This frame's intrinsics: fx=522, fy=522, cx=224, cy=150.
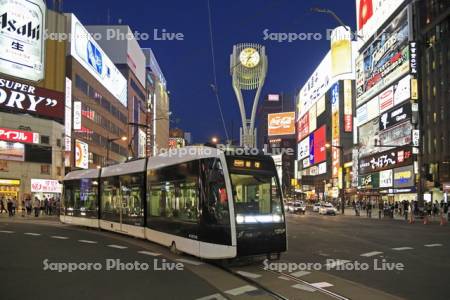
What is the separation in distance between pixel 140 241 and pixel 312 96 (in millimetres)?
127764

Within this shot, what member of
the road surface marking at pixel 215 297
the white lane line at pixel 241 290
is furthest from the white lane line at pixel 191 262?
the road surface marking at pixel 215 297

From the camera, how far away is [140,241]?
2030 centimetres

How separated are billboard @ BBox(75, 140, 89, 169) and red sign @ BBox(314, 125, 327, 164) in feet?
217

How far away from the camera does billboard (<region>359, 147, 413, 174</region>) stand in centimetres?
7550

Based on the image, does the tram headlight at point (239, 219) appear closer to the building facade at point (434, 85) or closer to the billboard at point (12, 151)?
the billboard at point (12, 151)

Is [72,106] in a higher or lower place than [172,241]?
higher

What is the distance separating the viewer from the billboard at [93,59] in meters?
71.9

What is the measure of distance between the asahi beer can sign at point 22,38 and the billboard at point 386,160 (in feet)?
166

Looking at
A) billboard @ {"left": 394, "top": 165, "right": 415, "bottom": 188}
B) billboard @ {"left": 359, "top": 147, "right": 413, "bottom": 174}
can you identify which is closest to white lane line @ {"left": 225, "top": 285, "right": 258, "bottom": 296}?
billboard @ {"left": 394, "top": 165, "right": 415, "bottom": 188}

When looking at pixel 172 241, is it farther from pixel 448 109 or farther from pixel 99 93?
pixel 99 93

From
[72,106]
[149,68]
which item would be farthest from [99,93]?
[149,68]

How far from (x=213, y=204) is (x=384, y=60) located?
77.0 meters

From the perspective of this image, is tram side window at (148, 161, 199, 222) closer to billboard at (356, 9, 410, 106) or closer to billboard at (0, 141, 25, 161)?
billboard at (0, 141, 25, 161)

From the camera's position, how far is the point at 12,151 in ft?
189
